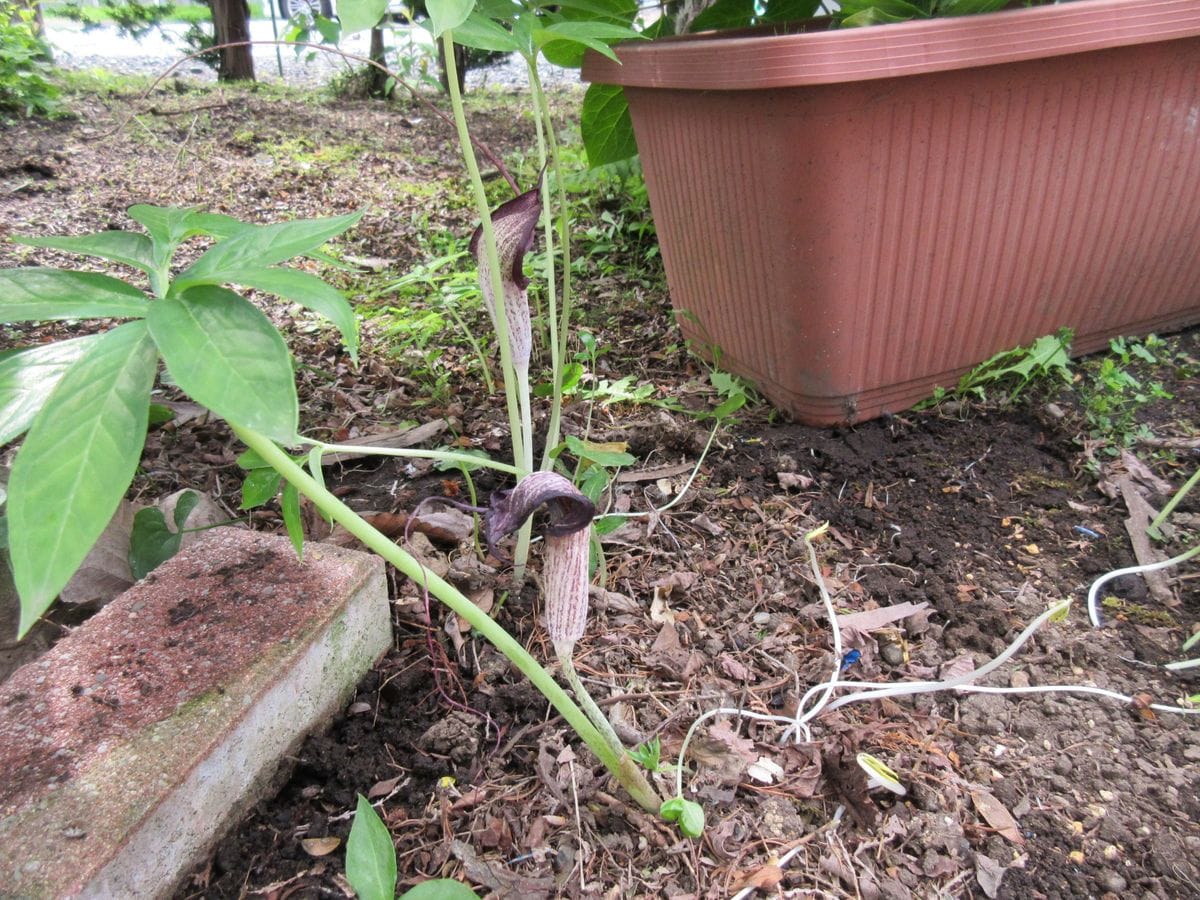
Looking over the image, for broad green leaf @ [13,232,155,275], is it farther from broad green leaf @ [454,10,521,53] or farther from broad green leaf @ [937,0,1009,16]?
broad green leaf @ [937,0,1009,16]

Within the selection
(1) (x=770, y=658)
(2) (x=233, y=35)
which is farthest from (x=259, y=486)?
(2) (x=233, y=35)

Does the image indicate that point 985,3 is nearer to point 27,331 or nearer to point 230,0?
point 27,331

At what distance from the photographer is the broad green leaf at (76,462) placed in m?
0.47

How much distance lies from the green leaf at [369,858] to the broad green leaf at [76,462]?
0.33 m

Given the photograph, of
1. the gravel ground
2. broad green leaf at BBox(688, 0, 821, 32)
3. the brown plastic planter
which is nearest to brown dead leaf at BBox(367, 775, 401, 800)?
the brown plastic planter

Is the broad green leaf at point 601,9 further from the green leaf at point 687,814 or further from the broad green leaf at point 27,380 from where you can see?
the green leaf at point 687,814

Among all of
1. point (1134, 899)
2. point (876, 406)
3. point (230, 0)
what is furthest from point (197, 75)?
point (1134, 899)

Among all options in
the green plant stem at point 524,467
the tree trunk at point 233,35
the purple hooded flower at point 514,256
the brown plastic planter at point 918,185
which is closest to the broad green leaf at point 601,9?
the brown plastic planter at point 918,185

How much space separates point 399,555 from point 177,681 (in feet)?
1.28

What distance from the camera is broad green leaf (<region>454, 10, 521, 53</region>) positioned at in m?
0.92

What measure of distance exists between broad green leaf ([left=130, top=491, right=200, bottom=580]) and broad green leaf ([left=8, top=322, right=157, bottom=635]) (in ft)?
2.06

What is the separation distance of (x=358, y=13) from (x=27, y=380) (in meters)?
0.40

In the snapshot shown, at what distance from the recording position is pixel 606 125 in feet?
5.94

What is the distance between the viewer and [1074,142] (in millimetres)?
1400
